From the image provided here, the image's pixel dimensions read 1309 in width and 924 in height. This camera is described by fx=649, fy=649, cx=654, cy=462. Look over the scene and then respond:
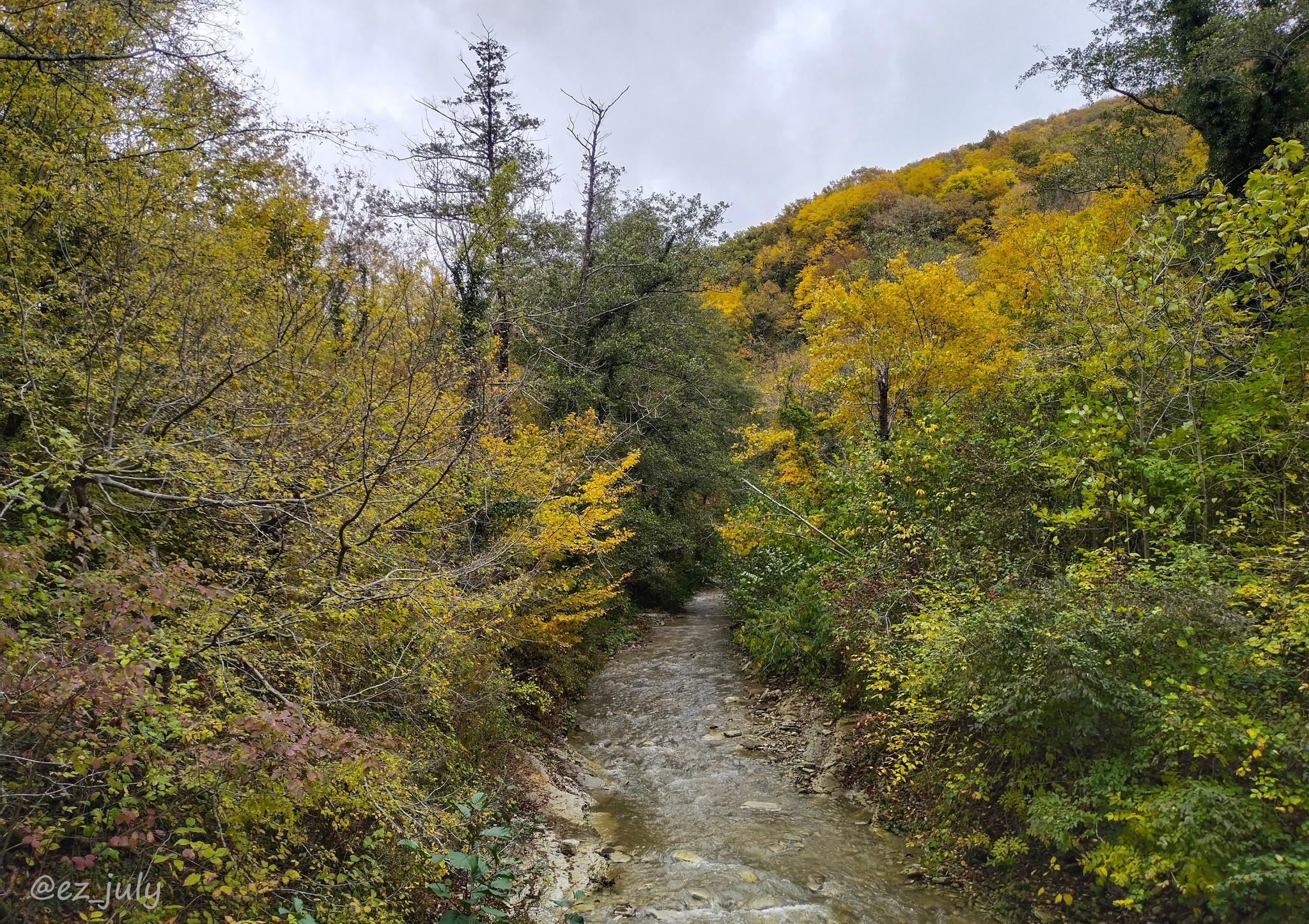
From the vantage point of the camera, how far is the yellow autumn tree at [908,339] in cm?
1027

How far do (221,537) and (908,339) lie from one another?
963 cm

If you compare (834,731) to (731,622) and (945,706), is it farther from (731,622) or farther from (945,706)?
(731,622)

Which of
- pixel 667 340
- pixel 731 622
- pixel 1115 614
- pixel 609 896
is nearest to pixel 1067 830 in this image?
pixel 1115 614

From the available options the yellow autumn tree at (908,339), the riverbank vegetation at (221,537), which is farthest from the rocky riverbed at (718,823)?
the yellow autumn tree at (908,339)

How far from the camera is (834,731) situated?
7.77 metres

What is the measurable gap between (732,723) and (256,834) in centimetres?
648

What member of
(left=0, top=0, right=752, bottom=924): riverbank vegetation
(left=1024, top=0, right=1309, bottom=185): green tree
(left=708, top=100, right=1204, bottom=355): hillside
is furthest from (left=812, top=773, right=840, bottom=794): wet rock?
(left=708, top=100, right=1204, bottom=355): hillside

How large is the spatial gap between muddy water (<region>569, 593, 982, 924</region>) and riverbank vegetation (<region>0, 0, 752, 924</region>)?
46.9 inches

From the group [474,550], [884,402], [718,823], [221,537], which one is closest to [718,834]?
[718,823]

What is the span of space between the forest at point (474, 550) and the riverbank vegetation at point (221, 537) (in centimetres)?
5

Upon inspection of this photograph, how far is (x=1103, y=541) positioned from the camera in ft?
18.9

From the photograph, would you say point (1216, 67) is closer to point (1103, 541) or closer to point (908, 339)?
point (908, 339)

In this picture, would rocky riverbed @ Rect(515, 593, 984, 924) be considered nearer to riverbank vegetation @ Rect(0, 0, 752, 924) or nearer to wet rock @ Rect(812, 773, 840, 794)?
wet rock @ Rect(812, 773, 840, 794)

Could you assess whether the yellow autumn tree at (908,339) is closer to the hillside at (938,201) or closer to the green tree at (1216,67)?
the green tree at (1216,67)
